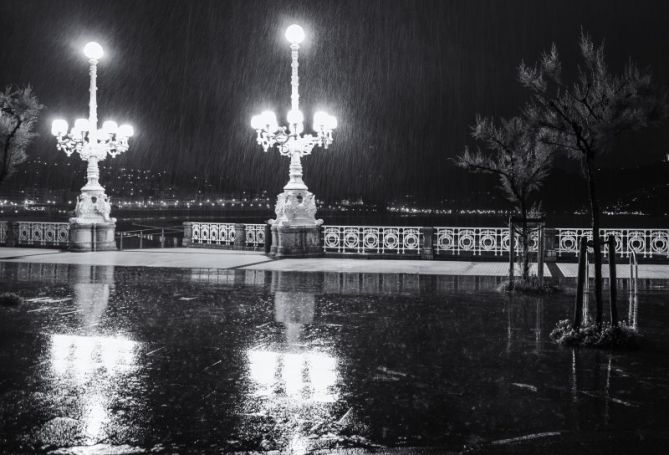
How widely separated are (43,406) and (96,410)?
50cm

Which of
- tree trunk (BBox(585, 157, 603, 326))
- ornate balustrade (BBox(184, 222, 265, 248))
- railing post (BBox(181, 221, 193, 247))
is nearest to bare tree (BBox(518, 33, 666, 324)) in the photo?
tree trunk (BBox(585, 157, 603, 326))

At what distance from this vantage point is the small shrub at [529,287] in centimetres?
1341

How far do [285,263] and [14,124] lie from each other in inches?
398

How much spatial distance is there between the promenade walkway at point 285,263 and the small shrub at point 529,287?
3499 millimetres

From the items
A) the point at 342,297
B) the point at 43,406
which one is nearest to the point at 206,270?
the point at 342,297

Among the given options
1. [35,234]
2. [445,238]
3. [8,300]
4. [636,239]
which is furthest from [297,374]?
[35,234]

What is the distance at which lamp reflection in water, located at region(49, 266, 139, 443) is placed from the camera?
5.45m

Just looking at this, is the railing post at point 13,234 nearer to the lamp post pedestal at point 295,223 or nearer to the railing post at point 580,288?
the lamp post pedestal at point 295,223

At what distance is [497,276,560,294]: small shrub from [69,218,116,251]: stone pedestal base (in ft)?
58.2

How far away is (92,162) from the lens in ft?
86.7

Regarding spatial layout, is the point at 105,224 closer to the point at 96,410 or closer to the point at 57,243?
the point at 57,243

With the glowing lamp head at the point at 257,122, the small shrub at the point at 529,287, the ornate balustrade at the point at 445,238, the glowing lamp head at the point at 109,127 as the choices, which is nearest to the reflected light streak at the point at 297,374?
the small shrub at the point at 529,287

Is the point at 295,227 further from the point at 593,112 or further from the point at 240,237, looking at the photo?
the point at 593,112

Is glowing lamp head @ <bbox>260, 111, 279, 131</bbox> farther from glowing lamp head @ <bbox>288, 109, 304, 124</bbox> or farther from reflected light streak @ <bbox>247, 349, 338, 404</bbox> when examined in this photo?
reflected light streak @ <bbox>247, 349, 338, 404</bbox>
